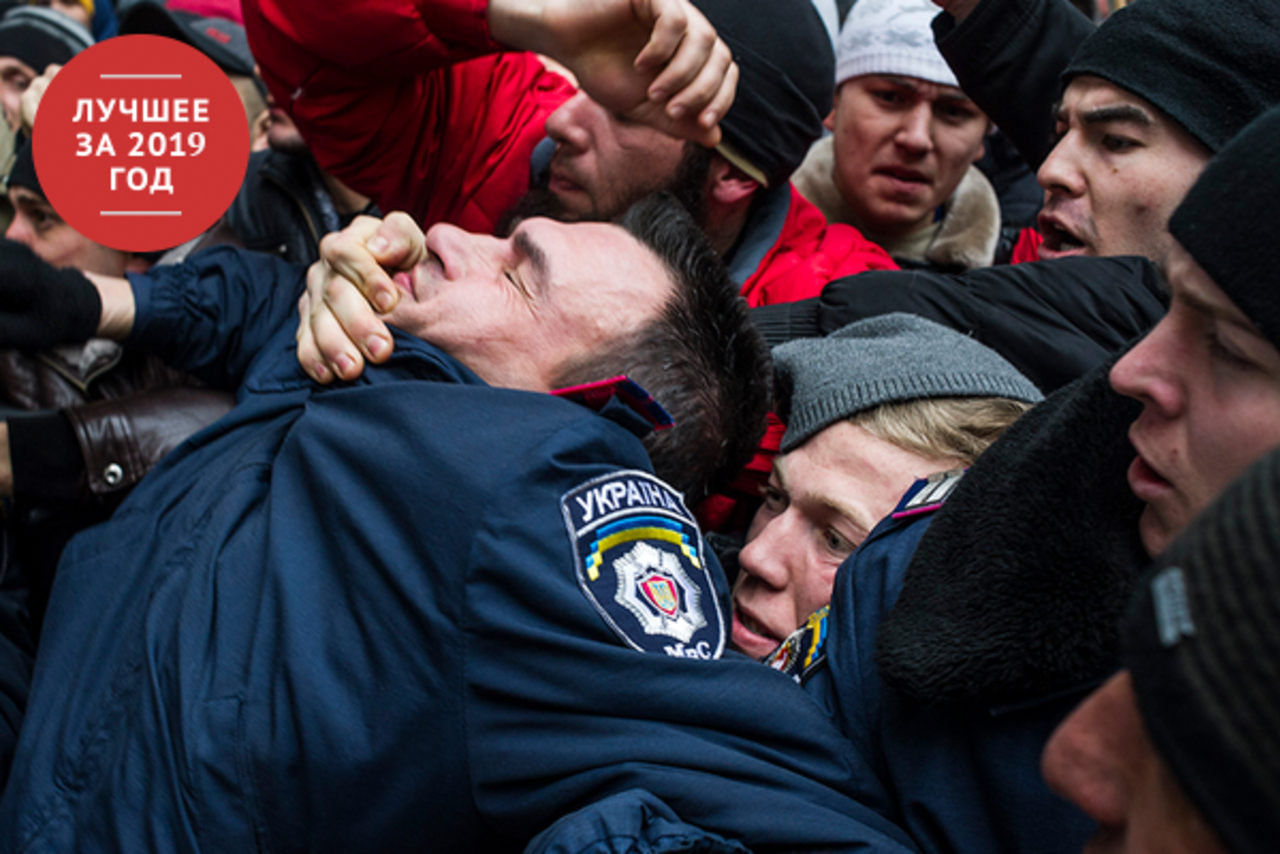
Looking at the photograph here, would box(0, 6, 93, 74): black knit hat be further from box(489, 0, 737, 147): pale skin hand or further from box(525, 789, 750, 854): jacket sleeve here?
box(525, 789, 750, 854): jacket sleeve

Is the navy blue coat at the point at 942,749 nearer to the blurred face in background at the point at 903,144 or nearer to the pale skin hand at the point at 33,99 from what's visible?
the blurred face in background at the point at 903,144

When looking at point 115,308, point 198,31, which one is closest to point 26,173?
point 115,308

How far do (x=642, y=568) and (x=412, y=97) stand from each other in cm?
162

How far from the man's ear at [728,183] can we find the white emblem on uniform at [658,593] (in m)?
1.58

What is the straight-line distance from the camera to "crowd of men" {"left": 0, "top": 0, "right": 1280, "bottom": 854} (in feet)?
2.93

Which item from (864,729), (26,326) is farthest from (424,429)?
(26,326)

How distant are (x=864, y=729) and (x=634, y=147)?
163cm

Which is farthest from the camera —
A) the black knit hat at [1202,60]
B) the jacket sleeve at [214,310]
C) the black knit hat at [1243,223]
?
the jacket sleeve at [214,310]

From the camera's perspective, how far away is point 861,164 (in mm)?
2973

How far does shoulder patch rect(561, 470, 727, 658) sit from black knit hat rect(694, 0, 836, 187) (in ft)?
4.96

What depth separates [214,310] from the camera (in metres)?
1.98

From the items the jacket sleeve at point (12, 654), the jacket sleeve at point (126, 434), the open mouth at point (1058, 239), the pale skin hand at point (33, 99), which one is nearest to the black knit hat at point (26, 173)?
the pale skin hand at point (33, 99)

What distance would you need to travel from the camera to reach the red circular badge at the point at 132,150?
7.30 ft

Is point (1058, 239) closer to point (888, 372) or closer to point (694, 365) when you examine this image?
point (888, 372)
